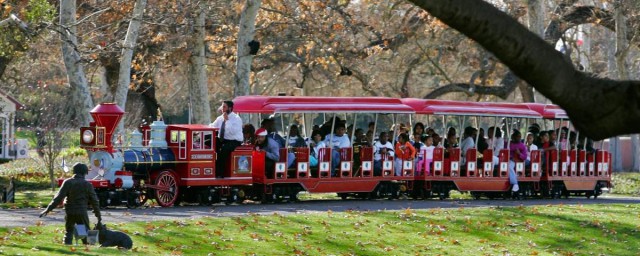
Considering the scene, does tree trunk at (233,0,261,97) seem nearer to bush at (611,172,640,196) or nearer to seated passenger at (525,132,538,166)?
seated passenger at (525,132,538,166)

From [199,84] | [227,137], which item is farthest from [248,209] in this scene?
[199,84]

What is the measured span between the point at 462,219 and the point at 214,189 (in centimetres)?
528

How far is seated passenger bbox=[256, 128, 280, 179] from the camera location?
27297 millimetres

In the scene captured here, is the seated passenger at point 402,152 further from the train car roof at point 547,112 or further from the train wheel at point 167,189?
the train wheel at point 167,189

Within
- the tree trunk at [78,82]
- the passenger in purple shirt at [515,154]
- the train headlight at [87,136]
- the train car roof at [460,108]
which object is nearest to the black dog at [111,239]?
the train headlight at [87,136]

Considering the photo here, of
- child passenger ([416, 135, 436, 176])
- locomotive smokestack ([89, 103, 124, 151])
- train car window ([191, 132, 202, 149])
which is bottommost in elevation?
child passenger ([416, 135, 436, 176])

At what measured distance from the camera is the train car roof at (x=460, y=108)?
30.6 metres

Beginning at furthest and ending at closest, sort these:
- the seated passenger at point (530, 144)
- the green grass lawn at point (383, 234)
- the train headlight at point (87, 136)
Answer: the seated passenger at point (530, 144) → the train headlight at point (87, 136) → the green grass lawn at point (383, 234)

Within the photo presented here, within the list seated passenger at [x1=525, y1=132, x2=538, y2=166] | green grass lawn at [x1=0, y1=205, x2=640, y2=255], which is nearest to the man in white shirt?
green grass lawn at [x1=0, y1=205, x2=640, y2=255]

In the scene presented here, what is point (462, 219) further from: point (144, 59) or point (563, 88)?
point (144, 59)

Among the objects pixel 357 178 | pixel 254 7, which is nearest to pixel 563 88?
pixel 357 178

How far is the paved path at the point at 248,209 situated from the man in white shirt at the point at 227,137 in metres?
0.92

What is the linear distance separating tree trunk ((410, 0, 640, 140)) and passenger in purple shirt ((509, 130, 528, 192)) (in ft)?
72.9

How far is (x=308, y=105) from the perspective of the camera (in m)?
28.0
